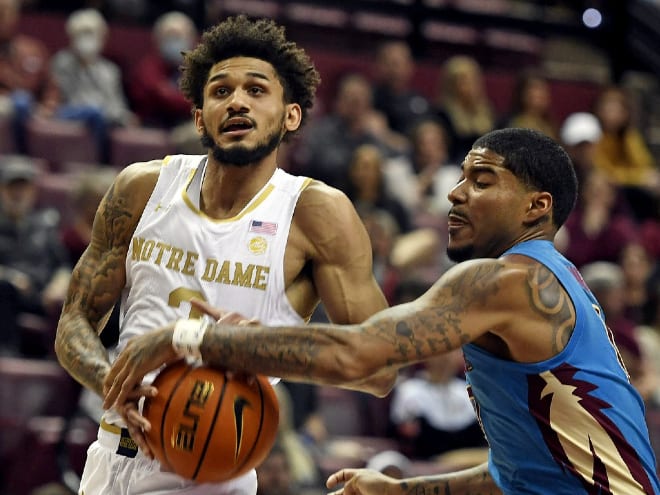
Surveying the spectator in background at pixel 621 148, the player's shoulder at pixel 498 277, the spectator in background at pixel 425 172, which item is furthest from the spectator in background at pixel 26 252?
the spectator in background at pixel 621 148

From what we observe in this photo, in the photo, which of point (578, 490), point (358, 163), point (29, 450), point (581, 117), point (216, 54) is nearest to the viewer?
point (578, 490)

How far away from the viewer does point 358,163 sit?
8.84m

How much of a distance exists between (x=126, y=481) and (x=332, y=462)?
3295 millimetres

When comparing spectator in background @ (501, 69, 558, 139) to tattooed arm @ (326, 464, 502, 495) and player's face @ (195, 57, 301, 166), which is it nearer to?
player's face @ (195, 57, 301, 166)

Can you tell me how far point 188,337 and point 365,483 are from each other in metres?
0.95

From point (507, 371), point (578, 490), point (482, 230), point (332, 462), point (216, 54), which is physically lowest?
point (332, 462)

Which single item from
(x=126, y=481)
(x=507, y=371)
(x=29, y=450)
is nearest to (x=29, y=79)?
(x=29, y=450)

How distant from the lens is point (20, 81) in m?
9.06

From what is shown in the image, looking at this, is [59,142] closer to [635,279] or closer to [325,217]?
[635,279]

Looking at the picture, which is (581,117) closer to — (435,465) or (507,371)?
(435,465)

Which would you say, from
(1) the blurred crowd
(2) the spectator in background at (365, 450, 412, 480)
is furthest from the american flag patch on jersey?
(1) the blurred crowd

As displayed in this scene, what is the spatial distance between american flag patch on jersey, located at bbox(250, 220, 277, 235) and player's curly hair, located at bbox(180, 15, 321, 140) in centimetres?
51

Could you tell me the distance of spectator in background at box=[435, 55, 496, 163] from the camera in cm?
1046

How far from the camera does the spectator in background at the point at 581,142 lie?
32.6ft
